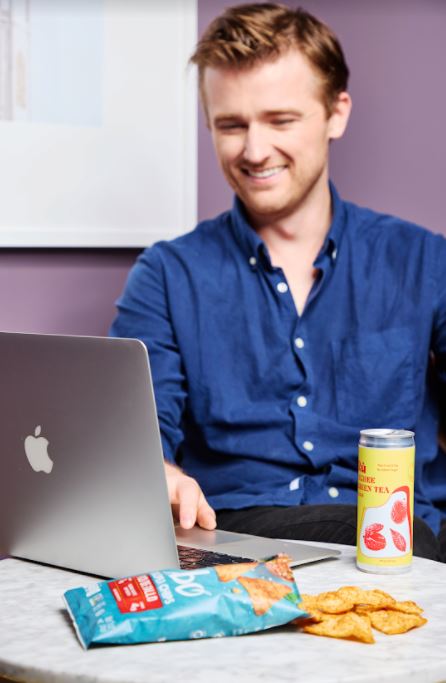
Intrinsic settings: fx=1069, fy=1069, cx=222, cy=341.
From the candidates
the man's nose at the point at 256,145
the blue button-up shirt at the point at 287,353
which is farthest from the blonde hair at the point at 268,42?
the blue button-up shirt at the point at 287,353

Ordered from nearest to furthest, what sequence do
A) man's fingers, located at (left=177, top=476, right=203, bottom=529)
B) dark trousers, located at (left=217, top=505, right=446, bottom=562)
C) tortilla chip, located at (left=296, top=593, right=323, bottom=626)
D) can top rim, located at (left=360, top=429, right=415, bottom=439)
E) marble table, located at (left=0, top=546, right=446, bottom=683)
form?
marble table, located at (left=0, top=546, right=446, bottom=683) → tortilla chip, located at (left=296, top=593, right=323, bottom=626) → can top rim, located at (left=360, top=429, right=415, bottom=439) → man's fingers, located at (left=177, top=476, right=203, bottom=529) → dark trousers, located at (left=217, top=505, right=446, bottom=562)

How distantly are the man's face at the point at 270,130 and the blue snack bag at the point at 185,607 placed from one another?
41.1 inches

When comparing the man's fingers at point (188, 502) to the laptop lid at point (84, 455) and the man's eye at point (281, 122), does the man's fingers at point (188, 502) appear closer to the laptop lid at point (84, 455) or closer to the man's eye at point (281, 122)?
the laptop lid at point (84, 455)

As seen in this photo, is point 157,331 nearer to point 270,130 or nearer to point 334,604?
point 270,130

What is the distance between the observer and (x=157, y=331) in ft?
6.13

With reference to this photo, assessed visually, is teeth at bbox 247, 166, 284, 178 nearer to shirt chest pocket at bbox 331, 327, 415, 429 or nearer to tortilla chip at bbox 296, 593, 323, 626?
shirt chest pocket at bbox 331, 327, 415, 429

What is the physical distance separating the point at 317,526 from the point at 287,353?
0.42 m

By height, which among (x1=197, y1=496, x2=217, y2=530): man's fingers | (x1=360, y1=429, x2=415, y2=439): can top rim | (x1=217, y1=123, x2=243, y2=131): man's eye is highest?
(x1=217, y1=123, x2=243, y2=131): man's eye

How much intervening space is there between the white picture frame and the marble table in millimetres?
1036

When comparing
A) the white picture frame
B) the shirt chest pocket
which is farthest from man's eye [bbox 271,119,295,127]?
the shirt chest pocket

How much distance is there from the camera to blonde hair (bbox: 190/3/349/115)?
1.87 metres

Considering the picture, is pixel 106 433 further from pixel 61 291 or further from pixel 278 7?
pixel 278 7

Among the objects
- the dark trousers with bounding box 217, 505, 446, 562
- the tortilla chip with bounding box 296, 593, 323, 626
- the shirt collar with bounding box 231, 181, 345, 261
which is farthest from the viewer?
the shirt collar with bounding box 231, 181, 345, 261

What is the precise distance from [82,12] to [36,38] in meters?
0.12
